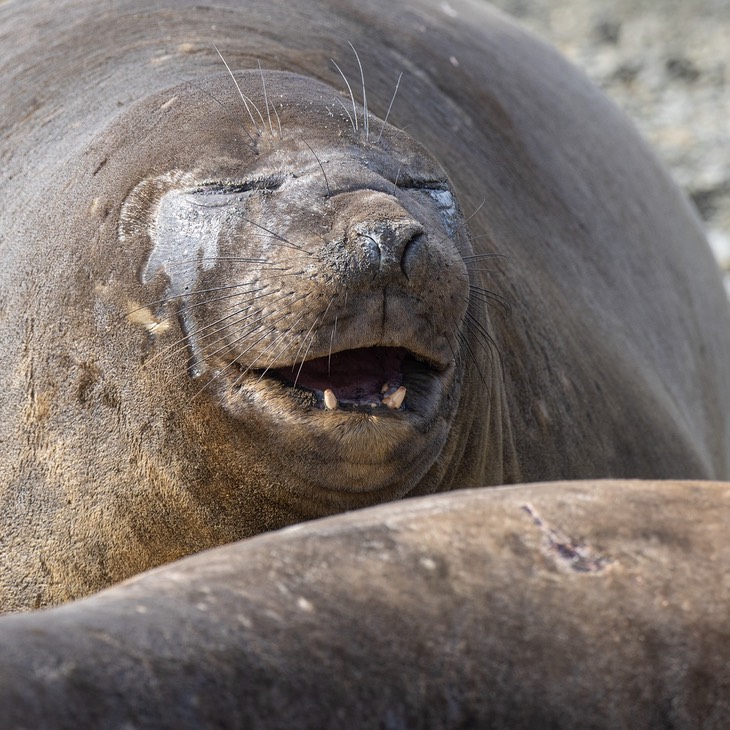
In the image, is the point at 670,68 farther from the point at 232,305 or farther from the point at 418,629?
the point at 418,629

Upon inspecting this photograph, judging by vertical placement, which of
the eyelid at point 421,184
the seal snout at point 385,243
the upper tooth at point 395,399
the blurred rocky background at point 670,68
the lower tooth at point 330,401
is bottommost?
the lower tooth at point 330,401

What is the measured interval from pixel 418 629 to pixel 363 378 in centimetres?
101

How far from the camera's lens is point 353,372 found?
9.70 ft

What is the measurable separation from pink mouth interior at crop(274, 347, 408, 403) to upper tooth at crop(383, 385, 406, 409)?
3 centimetres

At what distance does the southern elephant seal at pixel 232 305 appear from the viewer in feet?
9.49

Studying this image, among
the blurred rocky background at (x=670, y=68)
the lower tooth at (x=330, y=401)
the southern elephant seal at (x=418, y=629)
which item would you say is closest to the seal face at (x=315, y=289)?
the lower tooth at (x=330, y=401)

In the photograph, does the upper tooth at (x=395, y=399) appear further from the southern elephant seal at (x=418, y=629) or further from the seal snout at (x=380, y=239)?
the southern elephant seal at (x=418, y=629)

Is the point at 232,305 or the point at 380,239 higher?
the point at 380,239

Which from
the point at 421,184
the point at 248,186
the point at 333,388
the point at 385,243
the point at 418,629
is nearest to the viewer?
the point at 418,629

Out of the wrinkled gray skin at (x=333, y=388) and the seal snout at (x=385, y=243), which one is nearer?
the wrinkled gray skin at (x=333, y=388)

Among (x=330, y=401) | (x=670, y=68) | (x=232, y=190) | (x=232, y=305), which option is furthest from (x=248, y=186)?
(x=670, y=68)

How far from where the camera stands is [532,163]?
4.86 m

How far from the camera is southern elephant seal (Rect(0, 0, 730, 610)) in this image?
289 cm

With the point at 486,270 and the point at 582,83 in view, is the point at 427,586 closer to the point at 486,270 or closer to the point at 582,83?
the point at 486,270
